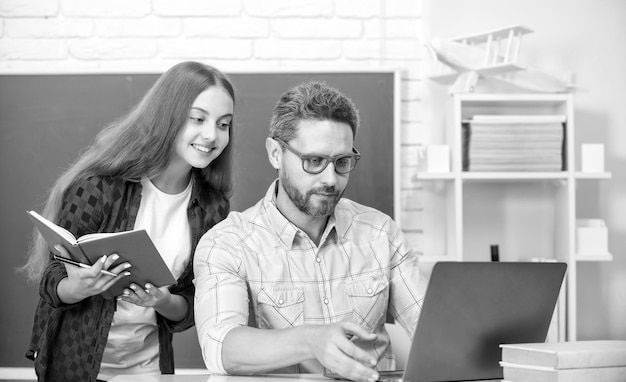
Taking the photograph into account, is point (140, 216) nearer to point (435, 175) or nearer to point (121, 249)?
point (121, 249)

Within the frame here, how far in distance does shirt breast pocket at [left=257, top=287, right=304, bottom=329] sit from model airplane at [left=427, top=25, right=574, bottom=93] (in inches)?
47.3

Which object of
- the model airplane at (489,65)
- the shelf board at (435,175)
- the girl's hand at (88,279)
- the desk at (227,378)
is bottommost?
the desk at (227,378)

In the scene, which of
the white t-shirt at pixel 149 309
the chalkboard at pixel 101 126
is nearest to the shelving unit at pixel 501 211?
the chalkboard at pixel 101 126

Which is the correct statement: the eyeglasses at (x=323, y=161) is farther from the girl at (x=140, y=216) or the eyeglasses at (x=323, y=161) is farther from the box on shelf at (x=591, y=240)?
the box on shelf at (x=591, y=240)

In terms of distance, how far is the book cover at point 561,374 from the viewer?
3.66 ft

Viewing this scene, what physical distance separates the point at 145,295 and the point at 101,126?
1149 mm

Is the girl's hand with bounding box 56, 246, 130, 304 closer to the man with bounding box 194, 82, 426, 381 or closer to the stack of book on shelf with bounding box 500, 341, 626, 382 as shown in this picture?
the man with bounding box 194, 82, 426, 381

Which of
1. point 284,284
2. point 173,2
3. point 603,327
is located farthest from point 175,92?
point 603,327

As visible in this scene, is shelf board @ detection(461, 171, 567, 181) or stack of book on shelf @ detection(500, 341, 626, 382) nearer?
stack of book on shelf @ detection(500, 341, 626, 382)

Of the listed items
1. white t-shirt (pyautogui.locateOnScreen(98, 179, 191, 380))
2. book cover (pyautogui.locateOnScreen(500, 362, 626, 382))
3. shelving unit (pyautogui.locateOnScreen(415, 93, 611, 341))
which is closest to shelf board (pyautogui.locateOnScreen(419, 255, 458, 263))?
shelving unit (pyautogui.locateOnScreen(415, 93, 611, 341))

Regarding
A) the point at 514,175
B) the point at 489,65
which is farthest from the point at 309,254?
the point at 489,65

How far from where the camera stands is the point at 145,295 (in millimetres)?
1694

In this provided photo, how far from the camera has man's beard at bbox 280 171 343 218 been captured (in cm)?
158

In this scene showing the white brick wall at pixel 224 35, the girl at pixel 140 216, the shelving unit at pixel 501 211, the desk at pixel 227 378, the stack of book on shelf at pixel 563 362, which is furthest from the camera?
the white brick wall at pixel 224 35
